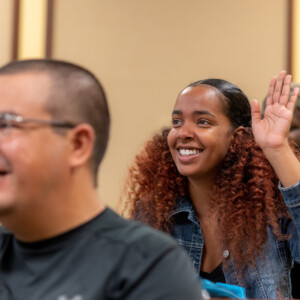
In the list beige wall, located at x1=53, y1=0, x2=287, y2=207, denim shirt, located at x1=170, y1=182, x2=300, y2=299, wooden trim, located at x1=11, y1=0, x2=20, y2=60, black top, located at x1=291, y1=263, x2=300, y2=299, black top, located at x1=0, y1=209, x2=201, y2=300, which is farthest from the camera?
beige wall, located at x1=53, y1=0, x2=287, y2=207

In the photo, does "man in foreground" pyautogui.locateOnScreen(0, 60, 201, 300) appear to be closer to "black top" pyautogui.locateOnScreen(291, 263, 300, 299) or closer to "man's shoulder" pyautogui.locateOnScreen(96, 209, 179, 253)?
"man's shoulder" pyautogui.locateOnScreen(96, 209, 179, 253)

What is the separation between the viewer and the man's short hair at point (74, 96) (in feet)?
3.22

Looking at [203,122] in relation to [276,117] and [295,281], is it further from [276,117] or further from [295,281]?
[295,281]

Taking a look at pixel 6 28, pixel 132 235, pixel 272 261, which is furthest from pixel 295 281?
pixel 6 28

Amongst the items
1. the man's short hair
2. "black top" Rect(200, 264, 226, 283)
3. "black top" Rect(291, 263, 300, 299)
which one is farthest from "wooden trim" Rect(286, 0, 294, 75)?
the man's short hair

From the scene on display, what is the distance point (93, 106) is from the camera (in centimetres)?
102

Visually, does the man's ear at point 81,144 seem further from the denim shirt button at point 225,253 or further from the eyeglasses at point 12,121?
the denim shirt button at point 225,253

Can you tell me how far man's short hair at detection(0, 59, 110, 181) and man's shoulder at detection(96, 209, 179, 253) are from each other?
0.10 m

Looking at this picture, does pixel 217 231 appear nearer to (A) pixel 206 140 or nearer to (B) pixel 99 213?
(A) pixel 206 140

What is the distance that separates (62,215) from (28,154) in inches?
4.6

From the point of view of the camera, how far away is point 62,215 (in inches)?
37.9

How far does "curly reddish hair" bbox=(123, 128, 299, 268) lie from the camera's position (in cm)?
186

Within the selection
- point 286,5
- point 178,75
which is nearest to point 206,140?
point 178,75

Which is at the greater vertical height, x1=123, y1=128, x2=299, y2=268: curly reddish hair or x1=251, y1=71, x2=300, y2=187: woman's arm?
x1=251, y1=71, x2=300, y2=187: woman's arm
